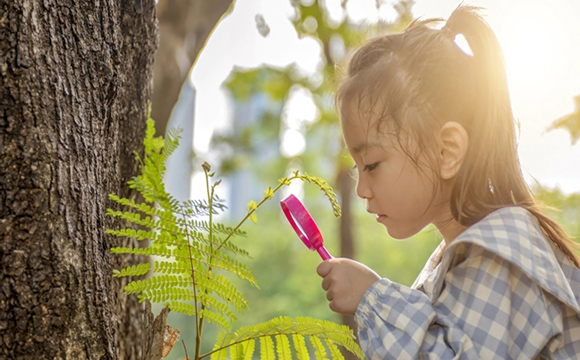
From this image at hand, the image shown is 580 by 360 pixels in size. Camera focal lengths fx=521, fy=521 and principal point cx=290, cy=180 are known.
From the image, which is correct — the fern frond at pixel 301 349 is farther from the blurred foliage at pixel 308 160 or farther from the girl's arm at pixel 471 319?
the blurred foliage at pixel 308 160

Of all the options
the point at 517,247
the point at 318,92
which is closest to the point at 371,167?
the point at 517,247

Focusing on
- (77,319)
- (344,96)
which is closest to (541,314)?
(344,96)

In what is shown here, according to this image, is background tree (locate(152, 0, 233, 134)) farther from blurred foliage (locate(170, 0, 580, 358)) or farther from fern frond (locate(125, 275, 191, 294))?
fern frond (locate(125, 275, 191, 294))

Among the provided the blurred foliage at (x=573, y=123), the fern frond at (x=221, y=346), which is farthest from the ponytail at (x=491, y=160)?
the blurred foliage at (x=573, y=123)

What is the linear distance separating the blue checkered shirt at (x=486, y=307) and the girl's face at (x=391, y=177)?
0.41ft

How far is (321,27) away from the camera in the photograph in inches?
106

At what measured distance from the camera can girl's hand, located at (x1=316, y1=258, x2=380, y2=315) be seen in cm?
86

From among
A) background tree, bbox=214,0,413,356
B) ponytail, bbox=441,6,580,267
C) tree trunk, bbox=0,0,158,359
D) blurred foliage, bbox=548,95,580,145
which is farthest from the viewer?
background tree, bbox=214,0,413,356

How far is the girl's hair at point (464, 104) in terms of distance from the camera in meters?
0.91

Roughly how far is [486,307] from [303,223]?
0.32m

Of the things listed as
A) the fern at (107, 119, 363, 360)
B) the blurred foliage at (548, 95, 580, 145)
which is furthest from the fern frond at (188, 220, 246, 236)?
the blurred foliage at (548, 95, 580, 145)

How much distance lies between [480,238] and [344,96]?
36 centimetres

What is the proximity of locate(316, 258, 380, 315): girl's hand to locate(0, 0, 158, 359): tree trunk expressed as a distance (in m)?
0.35

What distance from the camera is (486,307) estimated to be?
77 centimetres
